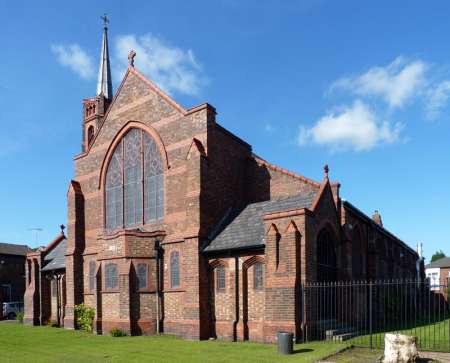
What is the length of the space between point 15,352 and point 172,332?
675 cm

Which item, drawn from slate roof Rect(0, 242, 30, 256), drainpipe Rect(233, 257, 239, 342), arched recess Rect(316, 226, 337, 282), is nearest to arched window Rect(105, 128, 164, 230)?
drainpipe Rect(233, 257, 239, 342)

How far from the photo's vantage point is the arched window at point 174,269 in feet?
70.6

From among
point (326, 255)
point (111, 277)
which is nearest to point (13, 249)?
point (111, 277)

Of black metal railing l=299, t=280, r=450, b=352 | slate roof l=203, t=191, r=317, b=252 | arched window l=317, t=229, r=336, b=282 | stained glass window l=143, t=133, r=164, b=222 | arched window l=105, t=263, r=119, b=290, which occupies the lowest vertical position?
black metal railing l=299, t=280, r=450, b=352

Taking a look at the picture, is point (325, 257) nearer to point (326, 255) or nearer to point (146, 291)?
point (326, 255)

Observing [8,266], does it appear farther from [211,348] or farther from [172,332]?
[211,348]

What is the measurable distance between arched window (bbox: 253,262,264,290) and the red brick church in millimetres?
51

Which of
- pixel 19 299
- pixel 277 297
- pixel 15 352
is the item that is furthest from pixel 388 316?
pixel 19 299

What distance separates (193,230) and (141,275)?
365 centimetres

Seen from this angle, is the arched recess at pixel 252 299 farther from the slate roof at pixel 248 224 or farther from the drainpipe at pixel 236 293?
the slate roof at pixel 248 224

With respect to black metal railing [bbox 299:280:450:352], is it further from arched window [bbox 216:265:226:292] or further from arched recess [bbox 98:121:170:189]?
arched recess [bbox 98:121:170:189]

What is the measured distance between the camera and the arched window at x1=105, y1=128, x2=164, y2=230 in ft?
78.5

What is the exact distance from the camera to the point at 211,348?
16859mm

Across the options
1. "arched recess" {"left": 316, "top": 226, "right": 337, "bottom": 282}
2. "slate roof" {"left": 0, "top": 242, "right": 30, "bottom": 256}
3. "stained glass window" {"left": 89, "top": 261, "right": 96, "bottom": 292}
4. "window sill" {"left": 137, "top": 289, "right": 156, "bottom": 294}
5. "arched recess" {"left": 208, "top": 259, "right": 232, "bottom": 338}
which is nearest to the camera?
"arched recess" {"left": 316, "top": 226, "right": 337, "bottom": 282}
